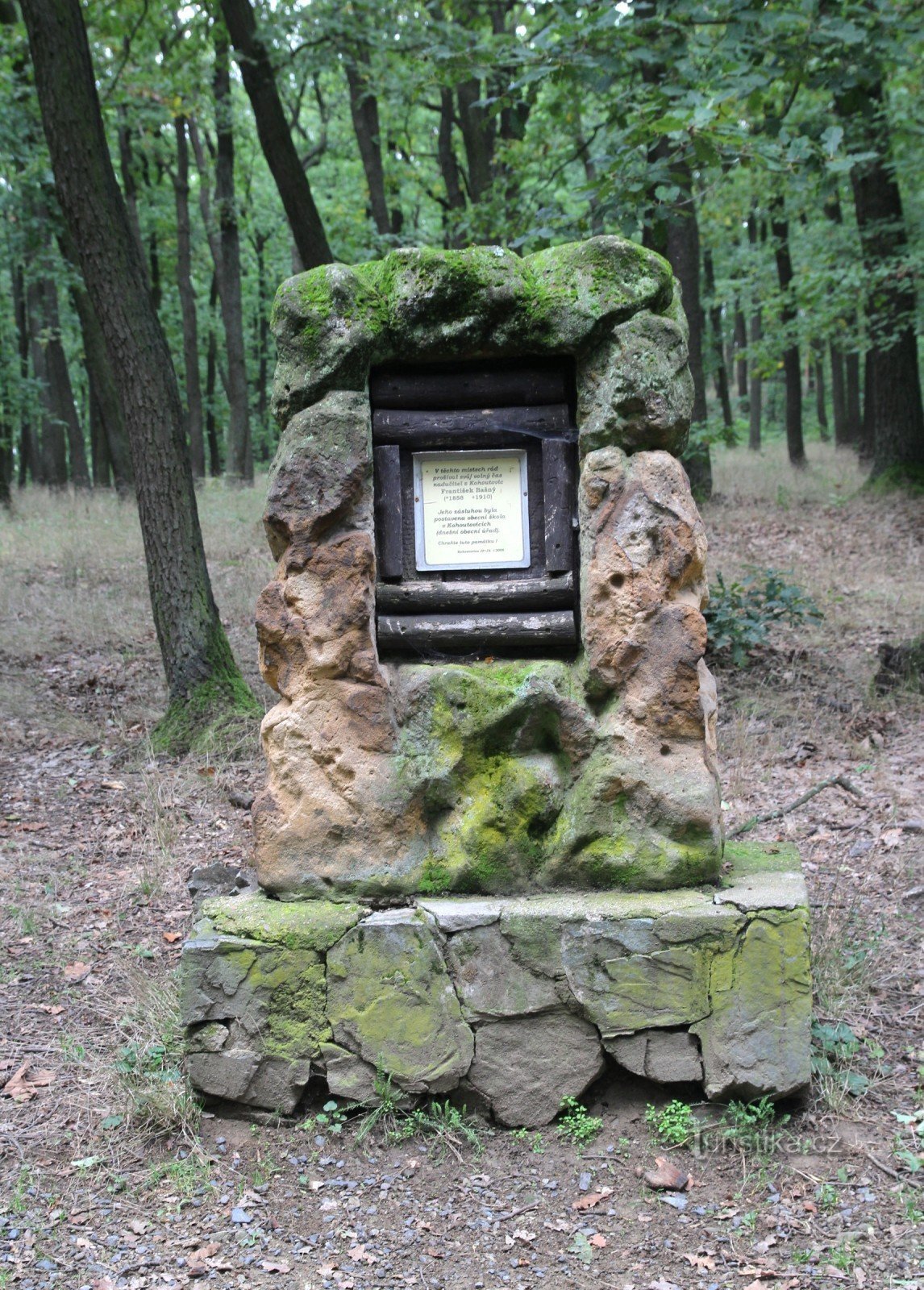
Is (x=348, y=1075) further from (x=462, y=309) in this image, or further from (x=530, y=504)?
(x=462, y=309)

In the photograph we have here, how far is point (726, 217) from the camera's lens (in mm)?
17562

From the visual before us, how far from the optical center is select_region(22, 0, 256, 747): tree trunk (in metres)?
7.05

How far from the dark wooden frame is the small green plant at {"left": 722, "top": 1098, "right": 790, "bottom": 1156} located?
1731mm

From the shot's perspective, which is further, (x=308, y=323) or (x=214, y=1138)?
(x=308, y=323)

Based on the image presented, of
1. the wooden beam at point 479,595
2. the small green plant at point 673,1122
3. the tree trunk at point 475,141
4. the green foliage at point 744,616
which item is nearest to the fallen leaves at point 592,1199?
the small green plant at point 673,1122

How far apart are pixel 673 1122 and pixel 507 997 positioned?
69 cm

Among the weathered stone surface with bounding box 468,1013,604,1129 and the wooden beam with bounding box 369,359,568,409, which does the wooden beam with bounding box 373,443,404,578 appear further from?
the weathered stone surface with bounding box 468,1013,604,1129

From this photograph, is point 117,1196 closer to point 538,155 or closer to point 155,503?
point 155,503

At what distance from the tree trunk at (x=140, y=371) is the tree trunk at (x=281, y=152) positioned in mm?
2489

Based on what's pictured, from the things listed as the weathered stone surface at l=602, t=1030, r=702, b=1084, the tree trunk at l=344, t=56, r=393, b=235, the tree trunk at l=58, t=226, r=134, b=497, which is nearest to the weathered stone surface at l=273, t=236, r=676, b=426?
the weathered stone surface at l=602, t=1030, r=702, b=1084

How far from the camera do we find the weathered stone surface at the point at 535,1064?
3.72 meters

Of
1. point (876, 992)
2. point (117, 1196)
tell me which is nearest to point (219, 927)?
point (117, 1196)

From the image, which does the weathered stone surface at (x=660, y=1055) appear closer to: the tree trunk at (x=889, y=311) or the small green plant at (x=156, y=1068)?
the small green plant at (x=156, y=1068)

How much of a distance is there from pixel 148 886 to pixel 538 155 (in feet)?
30.4
